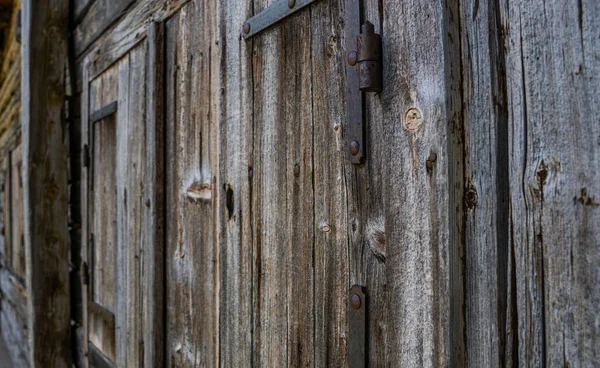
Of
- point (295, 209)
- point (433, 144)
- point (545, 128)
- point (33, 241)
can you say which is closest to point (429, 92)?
point (433, 144)

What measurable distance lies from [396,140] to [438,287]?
264 millimetres

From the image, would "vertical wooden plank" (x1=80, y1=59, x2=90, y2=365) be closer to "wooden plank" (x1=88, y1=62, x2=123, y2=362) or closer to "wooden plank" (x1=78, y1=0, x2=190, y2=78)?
"wooden plank" (x1=88, y1=62, x2=123, y2=362)

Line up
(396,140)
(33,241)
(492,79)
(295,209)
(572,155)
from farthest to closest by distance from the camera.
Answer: (33,241) → (295,209) → (396,140) → (492,79) → (572,155)

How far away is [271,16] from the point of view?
125 centimetres

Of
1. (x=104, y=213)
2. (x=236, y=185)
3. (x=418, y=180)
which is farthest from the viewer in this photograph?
(x=104, y=213)

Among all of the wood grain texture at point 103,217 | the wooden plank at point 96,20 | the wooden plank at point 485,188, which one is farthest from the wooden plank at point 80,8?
the wooden plank at point 485,188

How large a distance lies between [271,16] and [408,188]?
2.01ft

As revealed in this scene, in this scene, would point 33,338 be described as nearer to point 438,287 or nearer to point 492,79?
point 438,287

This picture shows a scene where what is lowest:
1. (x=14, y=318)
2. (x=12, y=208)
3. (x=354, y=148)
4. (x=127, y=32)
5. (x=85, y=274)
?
(x=14, y=318)

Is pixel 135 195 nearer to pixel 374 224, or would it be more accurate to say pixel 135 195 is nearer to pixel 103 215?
pixel 103 215

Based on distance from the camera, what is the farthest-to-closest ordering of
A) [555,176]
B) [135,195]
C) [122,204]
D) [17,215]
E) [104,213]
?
[17,215], [104,213], [122,204], [135,195], [555,176]

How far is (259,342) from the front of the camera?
131 centimetres

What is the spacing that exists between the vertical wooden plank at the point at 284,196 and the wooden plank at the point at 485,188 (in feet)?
1.37

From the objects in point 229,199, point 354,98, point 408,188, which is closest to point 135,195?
point 229,199
